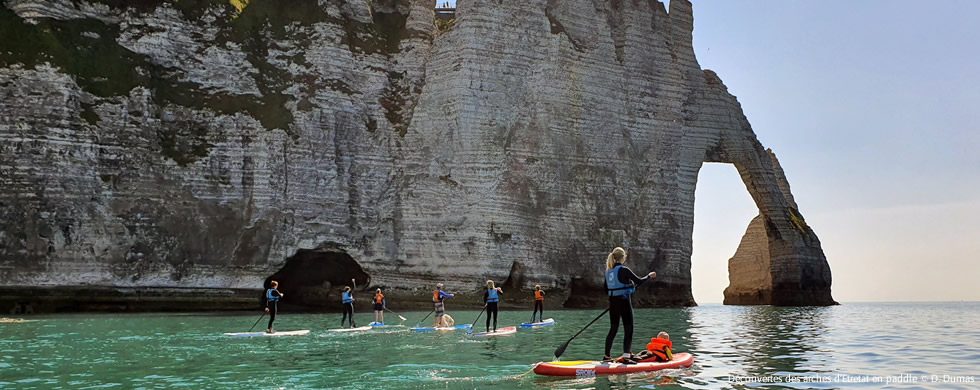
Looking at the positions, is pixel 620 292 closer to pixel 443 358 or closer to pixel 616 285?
pixel 616 285

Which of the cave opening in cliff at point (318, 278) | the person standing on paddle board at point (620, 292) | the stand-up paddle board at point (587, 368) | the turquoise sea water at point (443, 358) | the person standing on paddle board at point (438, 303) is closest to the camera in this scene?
the turquoise sea water at point (443, 358)

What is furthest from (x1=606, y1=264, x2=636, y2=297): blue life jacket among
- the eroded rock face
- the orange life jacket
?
the eroded rock face

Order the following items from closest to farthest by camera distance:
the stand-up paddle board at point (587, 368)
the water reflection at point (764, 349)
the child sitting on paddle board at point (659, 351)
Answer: the stand-up paddle board at point (587, 368) < the child sitting on paddle board at point (659, 351) < the water reflection at point (764, 349)

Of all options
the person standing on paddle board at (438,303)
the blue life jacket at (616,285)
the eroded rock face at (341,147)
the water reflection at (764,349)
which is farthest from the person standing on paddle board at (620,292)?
the eroded rock face at (341,147)

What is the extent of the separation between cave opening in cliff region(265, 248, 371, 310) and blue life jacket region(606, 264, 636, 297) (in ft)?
102

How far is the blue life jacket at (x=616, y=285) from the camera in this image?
12406mm

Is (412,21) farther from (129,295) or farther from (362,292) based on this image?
(129,295)

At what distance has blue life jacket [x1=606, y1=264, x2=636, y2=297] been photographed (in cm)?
1241

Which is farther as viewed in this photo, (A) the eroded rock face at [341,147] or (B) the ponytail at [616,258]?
(A) the eroded rock face at [341,147]

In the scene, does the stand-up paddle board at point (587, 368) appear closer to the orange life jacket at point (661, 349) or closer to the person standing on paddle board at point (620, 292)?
the person standing on paddle board at point (620, 292)

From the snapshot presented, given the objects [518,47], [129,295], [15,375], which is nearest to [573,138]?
[518,47]

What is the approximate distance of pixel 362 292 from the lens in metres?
42.0

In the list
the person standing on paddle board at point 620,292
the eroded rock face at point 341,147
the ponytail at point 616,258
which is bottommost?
the person standing on paddle board at point 620,292

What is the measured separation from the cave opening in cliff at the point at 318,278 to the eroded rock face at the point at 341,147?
287mm
